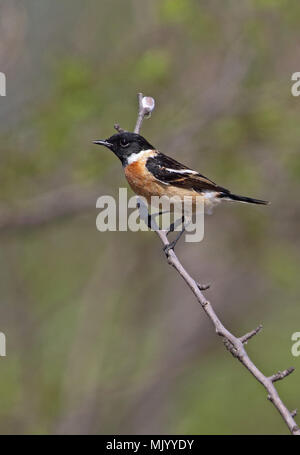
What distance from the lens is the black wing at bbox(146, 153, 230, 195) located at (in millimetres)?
5113

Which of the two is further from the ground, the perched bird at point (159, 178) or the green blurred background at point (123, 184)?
the green blurred background at point (123, 184)

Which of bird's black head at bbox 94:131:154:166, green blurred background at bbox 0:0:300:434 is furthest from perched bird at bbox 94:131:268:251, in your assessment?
green blurred background at bbox 0:0:300:434

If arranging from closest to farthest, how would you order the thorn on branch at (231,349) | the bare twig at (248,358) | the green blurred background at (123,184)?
the bare twig at (248,358)
the thorn on branch at (231,349)
the green blurred background at (123,184)

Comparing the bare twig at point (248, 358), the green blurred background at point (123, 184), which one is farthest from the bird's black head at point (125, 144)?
the green blurred background at point (123, 184)

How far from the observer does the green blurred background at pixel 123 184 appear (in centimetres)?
866

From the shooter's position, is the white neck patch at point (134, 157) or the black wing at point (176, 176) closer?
the black wing at point (176, 176)

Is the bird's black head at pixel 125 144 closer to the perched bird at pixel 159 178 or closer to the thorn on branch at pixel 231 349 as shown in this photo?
the perched bird at pixel 159 178

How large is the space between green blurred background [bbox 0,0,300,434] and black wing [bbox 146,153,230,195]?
3.02 metres

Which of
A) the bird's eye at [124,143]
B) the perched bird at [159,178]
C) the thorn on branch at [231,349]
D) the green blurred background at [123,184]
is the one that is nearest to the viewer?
the thorn on branch at [231,349]

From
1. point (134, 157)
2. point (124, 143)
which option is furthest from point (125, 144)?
point (134, 157)

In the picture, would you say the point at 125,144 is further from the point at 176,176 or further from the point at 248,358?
the point at 248,358

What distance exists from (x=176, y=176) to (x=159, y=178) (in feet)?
0.42

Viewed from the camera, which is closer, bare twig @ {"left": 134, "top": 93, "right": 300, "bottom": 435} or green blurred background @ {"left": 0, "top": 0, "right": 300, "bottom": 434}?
bare twig @ {"left": 134, "top": 93, "right": 300, "bottom": 435}

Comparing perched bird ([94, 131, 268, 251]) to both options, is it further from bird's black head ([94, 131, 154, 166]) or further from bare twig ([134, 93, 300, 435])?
bare twig ([134, 93, 300, 435])
